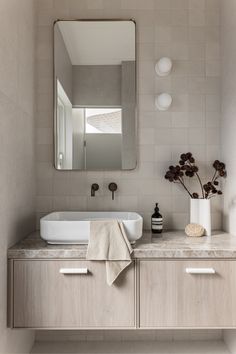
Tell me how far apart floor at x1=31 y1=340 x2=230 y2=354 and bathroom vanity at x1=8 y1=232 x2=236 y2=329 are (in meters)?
0.60

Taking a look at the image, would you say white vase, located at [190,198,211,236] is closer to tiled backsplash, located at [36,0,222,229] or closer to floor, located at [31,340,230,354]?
tiled backsplash, located at [36,0,222,229]

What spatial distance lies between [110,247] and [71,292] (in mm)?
314

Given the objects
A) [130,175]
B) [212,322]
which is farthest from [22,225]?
[212,322]

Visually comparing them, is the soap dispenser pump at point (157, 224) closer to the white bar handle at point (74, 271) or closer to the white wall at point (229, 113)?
the white wall at point (229, 113)

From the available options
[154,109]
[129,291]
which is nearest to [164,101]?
[154,109]

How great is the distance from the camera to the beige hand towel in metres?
1.72

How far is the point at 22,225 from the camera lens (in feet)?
6.70

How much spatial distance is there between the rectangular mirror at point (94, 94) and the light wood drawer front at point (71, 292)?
839 millimetres

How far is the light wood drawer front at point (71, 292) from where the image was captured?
1.75m

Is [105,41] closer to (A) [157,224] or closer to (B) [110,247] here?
(A) [157,224]

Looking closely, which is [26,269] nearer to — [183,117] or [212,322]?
[212,322]

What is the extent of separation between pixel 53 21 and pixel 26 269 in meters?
1.72

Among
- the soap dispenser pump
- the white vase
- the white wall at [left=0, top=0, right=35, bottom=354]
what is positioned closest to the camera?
the white wall at [left=0, top=0, right=35, bottom=354]

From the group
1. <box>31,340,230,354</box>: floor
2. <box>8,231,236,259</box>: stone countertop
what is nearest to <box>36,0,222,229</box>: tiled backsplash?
<box>8,231,236,259</box>: stone countertop
